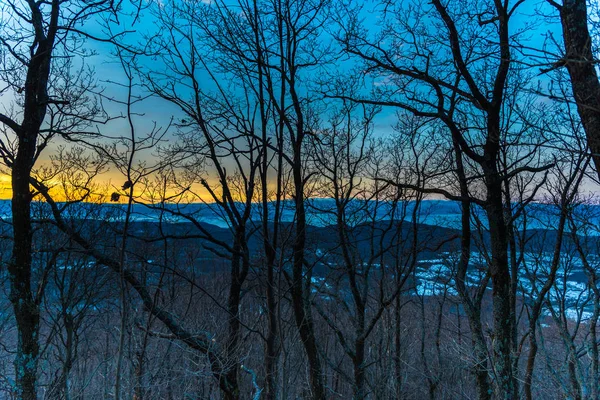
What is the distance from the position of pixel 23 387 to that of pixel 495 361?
23.8 ft

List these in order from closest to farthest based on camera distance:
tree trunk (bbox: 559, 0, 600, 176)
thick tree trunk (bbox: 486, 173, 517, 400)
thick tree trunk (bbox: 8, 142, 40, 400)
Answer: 1. tree trunk (bbox: 559, 0, 600, 176)
2. thick tree trunk (bbox: 8, 142, 40, 400)
3. thick tree trunk (bbox: 486, 173, 517, 400)

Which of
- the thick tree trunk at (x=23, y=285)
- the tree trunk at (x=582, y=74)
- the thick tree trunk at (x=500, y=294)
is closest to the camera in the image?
the tree trunk at (x=582, y=74)

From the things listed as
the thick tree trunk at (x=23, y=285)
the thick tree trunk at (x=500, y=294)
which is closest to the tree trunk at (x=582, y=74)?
the thick tree trunk at (x=500, y=294)

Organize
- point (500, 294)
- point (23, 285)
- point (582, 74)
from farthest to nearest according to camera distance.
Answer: point (500, 294) → point (23, 285) → point (582, 74)

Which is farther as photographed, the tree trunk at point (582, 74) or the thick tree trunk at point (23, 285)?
the thick tree trunk at point (23, 285)

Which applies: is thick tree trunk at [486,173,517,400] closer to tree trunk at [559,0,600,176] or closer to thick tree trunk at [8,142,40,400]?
tree trunk at [559,0,600,176]

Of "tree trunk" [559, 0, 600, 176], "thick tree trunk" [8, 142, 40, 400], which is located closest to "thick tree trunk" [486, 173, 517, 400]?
"tree trunk" [559, 0, 600, 176]

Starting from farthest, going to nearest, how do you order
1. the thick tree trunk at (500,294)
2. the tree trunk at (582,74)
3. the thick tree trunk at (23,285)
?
the thick tree trunk at (500,294), the thick tree trunk at (23,285), the tree trunk at (582,74)

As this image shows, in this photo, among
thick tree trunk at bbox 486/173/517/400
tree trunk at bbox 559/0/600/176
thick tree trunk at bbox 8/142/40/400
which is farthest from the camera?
thick tree trunk at bbox 486/173/517/400

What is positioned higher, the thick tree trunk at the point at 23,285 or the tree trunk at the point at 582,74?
the tree trunk at the point at 582,74

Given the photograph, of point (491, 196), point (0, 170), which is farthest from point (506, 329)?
point (0, 170)

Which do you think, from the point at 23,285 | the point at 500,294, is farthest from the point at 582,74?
the point at 23,285

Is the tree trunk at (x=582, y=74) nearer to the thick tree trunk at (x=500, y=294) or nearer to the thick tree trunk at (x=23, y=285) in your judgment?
the thick tree trunk at (x=500, y=294)

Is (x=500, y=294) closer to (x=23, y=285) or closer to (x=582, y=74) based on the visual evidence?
(x=582, y=74)
